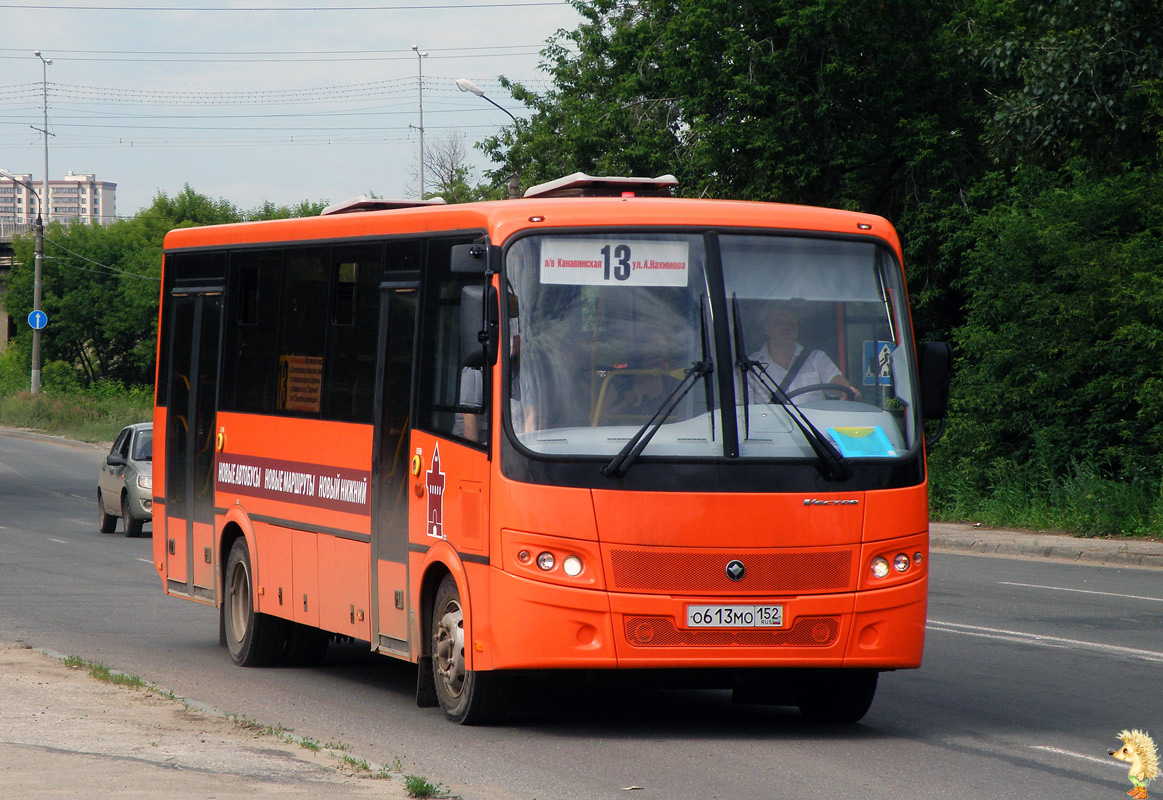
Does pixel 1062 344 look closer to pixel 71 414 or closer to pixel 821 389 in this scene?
pixel 821 389

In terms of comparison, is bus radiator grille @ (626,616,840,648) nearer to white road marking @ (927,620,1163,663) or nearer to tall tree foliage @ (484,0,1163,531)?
white road marking @ (927,620,1163,663)

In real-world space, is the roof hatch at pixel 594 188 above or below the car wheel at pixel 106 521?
above

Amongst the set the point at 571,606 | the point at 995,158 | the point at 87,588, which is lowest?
the point at 87,588

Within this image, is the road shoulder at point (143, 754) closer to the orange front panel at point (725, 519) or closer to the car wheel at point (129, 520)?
the orange front panel at point (725, 519)

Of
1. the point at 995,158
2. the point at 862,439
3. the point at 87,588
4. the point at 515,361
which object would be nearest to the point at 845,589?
the point at 862,439

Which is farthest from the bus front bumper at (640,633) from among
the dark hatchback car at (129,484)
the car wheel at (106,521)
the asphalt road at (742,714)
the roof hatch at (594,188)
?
the car wheel at (106,521)

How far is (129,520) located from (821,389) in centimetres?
1870

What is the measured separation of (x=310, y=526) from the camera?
11.1 meters

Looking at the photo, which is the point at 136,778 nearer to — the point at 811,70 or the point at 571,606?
the point at 571,606

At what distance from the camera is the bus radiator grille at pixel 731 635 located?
843 cm

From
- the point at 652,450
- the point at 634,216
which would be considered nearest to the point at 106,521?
the point at 634,216

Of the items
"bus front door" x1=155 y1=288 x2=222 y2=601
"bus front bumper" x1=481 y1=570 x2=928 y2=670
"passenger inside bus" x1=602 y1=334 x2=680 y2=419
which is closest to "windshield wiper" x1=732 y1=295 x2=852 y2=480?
"passenger inside bus" x1=602 y1=334 x2=680 y2=419

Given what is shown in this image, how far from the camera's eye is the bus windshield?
28.3ft

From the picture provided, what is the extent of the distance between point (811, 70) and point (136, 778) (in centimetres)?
2687
